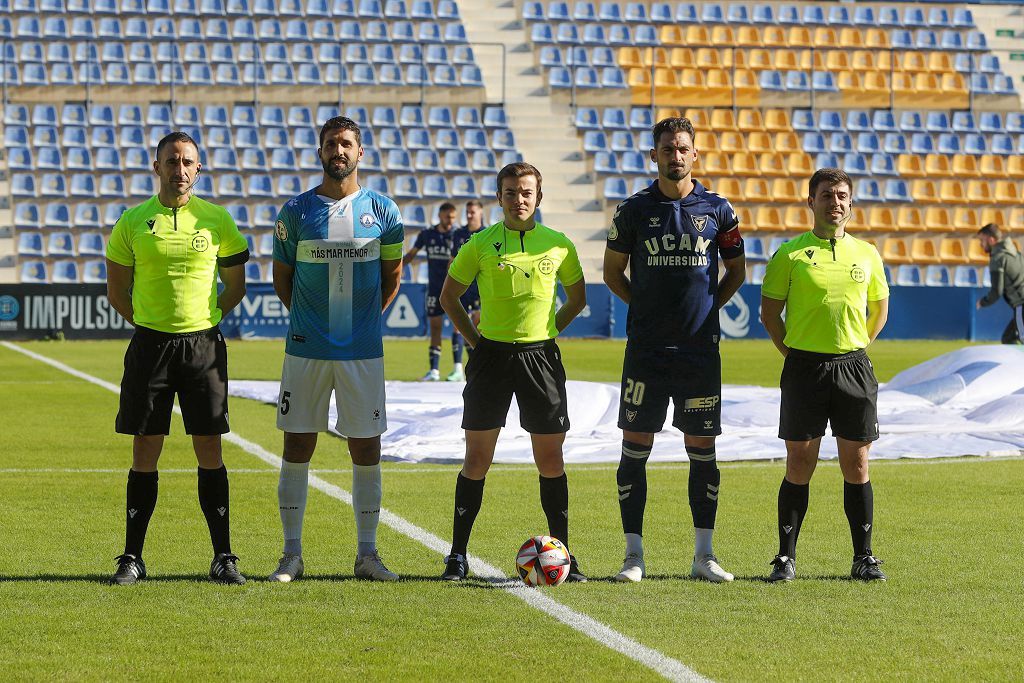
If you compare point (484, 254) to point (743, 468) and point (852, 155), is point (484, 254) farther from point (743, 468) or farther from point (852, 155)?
point (852, 155)

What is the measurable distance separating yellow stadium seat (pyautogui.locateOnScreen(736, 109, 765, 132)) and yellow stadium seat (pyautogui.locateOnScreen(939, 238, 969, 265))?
4697 millimetres

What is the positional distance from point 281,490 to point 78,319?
20.0m

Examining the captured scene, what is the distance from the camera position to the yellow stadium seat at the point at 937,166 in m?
31.8

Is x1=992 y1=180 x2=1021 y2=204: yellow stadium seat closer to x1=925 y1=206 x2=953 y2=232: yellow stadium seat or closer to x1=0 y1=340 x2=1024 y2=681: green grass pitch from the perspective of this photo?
x1=925 y1=206 x2=953 y2=232: yellow stadium seat

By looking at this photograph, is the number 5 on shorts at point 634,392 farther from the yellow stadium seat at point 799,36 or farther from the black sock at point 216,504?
the yellow stadium seat at point 799,36

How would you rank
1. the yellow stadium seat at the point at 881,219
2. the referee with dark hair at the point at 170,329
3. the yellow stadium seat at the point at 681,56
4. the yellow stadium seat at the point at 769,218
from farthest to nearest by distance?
the yellow stadium seat at the point at 681,56 < the yellow stadium seat at the point at 881,219 < the yellow stadium seat at the point at 769,218 < the referee with dark hair at the point at 170,329

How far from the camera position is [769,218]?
30.5 metres

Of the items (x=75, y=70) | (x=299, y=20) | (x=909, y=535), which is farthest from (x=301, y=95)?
(x=909, y=535)

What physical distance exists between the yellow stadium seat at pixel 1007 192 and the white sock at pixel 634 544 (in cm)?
2708

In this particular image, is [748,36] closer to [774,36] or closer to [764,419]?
[774,36]

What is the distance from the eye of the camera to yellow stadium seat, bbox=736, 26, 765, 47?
33.7 m

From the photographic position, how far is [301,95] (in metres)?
30.7

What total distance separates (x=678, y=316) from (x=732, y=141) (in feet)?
84.4

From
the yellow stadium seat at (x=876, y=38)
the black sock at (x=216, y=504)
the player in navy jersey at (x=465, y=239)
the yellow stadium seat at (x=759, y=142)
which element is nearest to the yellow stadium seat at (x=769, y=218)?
the yellow stadium seat at (x=759, y=142)
